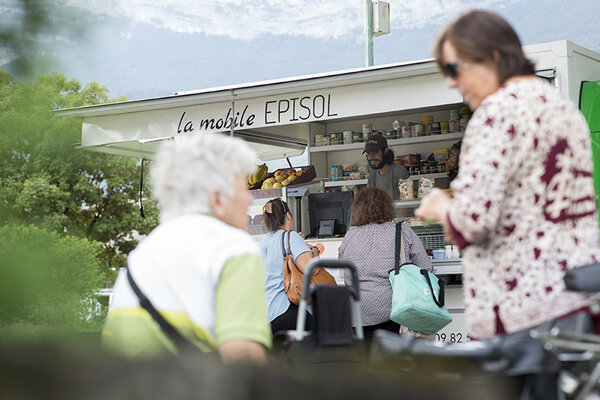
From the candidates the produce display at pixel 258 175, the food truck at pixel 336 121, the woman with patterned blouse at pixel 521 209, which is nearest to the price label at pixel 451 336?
the food truck at pixel 336 121

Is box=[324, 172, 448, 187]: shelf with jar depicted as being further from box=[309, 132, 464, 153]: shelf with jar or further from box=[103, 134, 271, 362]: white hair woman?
box=[103, 134, 271, 362]: white hair woman

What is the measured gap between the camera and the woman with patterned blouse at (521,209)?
1.91 meters

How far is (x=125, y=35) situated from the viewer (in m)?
0.85

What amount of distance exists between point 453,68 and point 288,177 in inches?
270

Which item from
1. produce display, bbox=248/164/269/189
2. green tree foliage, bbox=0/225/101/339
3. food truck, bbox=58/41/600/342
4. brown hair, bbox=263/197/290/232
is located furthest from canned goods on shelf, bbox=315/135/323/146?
green tree foliage, bbox=0/225/101/339

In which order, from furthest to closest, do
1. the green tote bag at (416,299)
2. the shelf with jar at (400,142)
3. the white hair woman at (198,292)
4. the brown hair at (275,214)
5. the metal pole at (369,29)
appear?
the metal pole at (369,29) < the shelf with jar at (400,142) < the brown hair at (275,214) < the green tote bag at (416,299) < the white hair woman at (198,292)

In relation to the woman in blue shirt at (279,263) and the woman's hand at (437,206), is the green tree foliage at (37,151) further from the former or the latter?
the woman in blue shirt at (279,263)

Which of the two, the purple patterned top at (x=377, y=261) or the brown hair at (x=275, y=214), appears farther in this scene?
the brown hair at (x=275, y=214)

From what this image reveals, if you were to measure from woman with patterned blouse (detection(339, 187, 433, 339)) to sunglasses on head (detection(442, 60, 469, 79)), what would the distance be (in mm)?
3458

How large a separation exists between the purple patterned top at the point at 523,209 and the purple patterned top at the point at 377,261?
353 centimetres

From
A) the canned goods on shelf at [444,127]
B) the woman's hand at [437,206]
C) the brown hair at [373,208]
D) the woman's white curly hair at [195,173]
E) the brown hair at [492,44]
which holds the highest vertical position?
the canned goods on shelf at [444,127]

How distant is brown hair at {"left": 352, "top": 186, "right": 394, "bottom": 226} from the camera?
5727 mm

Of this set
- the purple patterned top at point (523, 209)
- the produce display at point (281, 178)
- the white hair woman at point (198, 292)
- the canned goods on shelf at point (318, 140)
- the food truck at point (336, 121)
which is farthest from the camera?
the canned goods on shelf at point (318, 140)

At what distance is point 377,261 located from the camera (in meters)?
5.58
